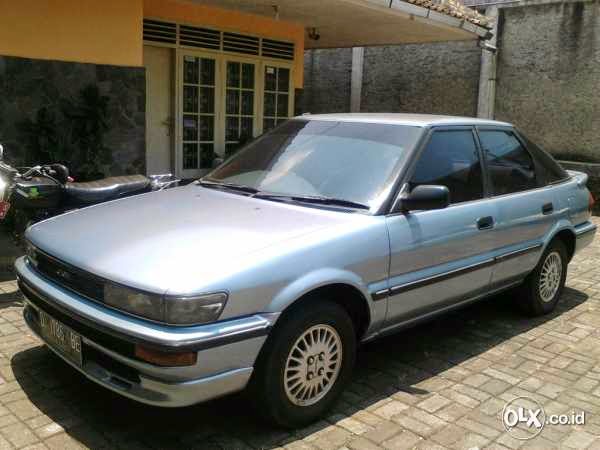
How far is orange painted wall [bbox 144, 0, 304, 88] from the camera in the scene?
9.02 meters

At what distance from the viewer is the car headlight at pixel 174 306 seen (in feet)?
9.01

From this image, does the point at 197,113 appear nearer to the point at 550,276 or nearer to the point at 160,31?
the point at 160,31

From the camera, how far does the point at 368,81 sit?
49.6ft

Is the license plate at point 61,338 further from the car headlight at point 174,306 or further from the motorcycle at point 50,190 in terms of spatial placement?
the motorcycle at point 50,190

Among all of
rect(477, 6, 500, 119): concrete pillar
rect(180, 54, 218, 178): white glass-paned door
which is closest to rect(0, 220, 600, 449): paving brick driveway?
rect(180, 54, 218, 178): white glass-paned door

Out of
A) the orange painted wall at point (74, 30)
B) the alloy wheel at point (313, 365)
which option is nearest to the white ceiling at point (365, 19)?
the orange painted wall at point (74, 30)

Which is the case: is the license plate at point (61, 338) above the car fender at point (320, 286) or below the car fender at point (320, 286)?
below

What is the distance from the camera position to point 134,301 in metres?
2.84

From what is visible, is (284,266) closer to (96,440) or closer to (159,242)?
(159,242)

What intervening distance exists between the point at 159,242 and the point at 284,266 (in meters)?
0.67

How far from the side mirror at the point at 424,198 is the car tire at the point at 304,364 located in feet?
2.53

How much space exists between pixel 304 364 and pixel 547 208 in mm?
2858

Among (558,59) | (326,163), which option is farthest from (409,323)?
(558,59)

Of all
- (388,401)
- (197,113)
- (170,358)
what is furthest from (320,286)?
(197,113)
